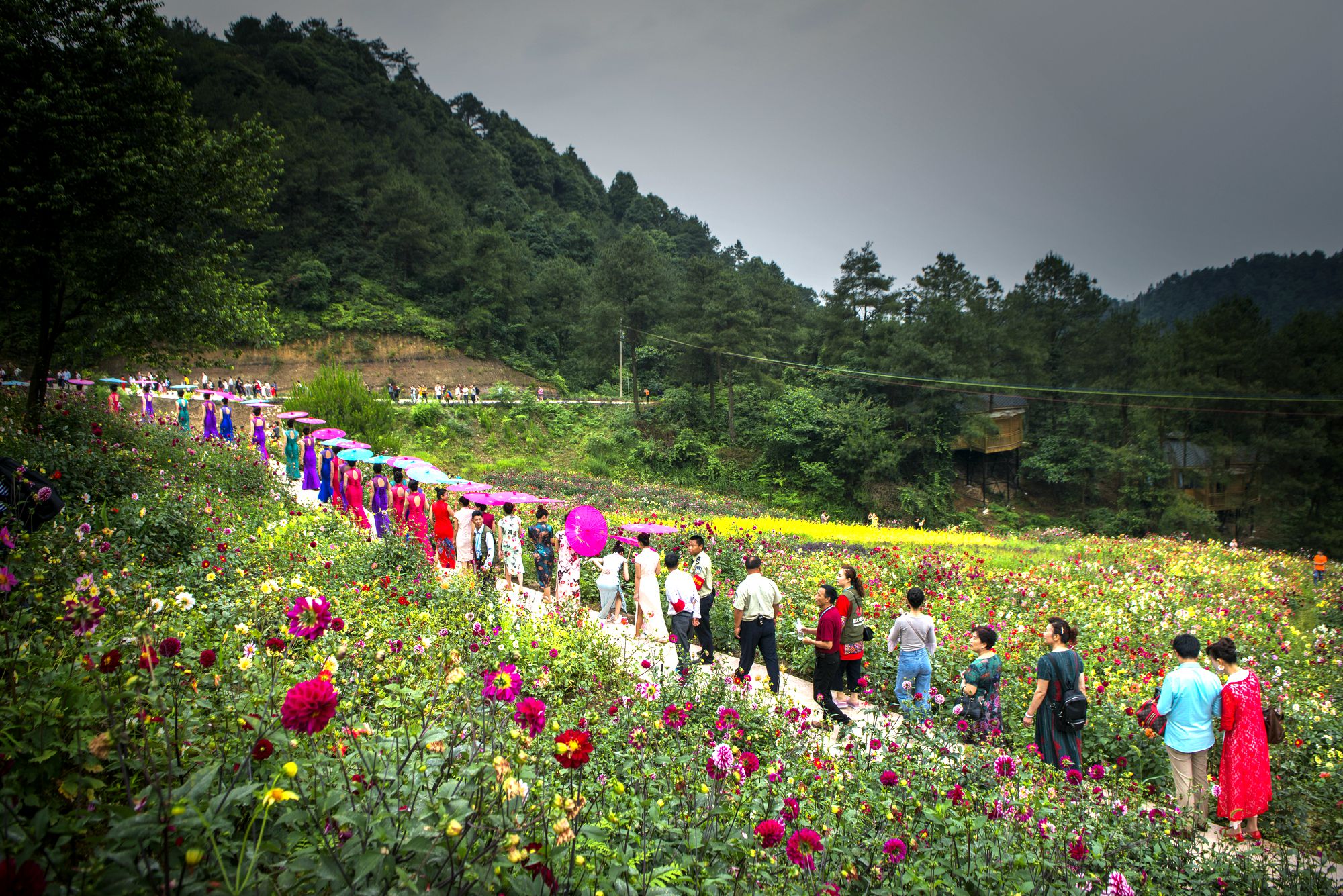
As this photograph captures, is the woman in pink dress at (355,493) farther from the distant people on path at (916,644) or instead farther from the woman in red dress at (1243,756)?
the woman in red dress at (1243,756)

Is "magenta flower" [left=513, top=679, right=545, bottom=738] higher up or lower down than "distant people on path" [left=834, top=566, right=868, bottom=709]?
→ higher up

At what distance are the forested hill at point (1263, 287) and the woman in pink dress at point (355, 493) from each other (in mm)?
46272

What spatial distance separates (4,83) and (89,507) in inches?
319

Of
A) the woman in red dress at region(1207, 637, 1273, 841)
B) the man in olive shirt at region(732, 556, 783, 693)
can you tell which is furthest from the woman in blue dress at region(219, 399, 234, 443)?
the woman in red dress at region(1207, 637, 1273, 841)

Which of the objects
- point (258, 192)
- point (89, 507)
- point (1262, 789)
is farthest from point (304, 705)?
point (258, 192)

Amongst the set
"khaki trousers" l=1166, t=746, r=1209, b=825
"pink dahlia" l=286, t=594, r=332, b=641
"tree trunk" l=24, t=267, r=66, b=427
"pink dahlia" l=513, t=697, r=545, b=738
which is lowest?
"khaki trousers" l=1166, t=746, r=1209, b=825

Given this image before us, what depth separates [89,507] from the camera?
22.3ft

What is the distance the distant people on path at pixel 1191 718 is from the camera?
498 centimetres

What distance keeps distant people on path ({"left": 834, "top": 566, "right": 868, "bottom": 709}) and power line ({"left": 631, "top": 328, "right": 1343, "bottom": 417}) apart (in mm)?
29492

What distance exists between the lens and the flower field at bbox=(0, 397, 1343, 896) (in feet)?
6.05

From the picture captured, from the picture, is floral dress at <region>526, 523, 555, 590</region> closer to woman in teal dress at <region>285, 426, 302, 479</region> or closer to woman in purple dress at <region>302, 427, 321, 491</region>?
woman in purple dress at <region>302, 427, 321, 491</region>

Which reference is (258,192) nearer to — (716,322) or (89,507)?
(89,507)

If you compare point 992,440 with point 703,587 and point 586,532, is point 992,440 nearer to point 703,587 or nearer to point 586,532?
point 586,532

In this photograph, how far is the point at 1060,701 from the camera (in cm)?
517
